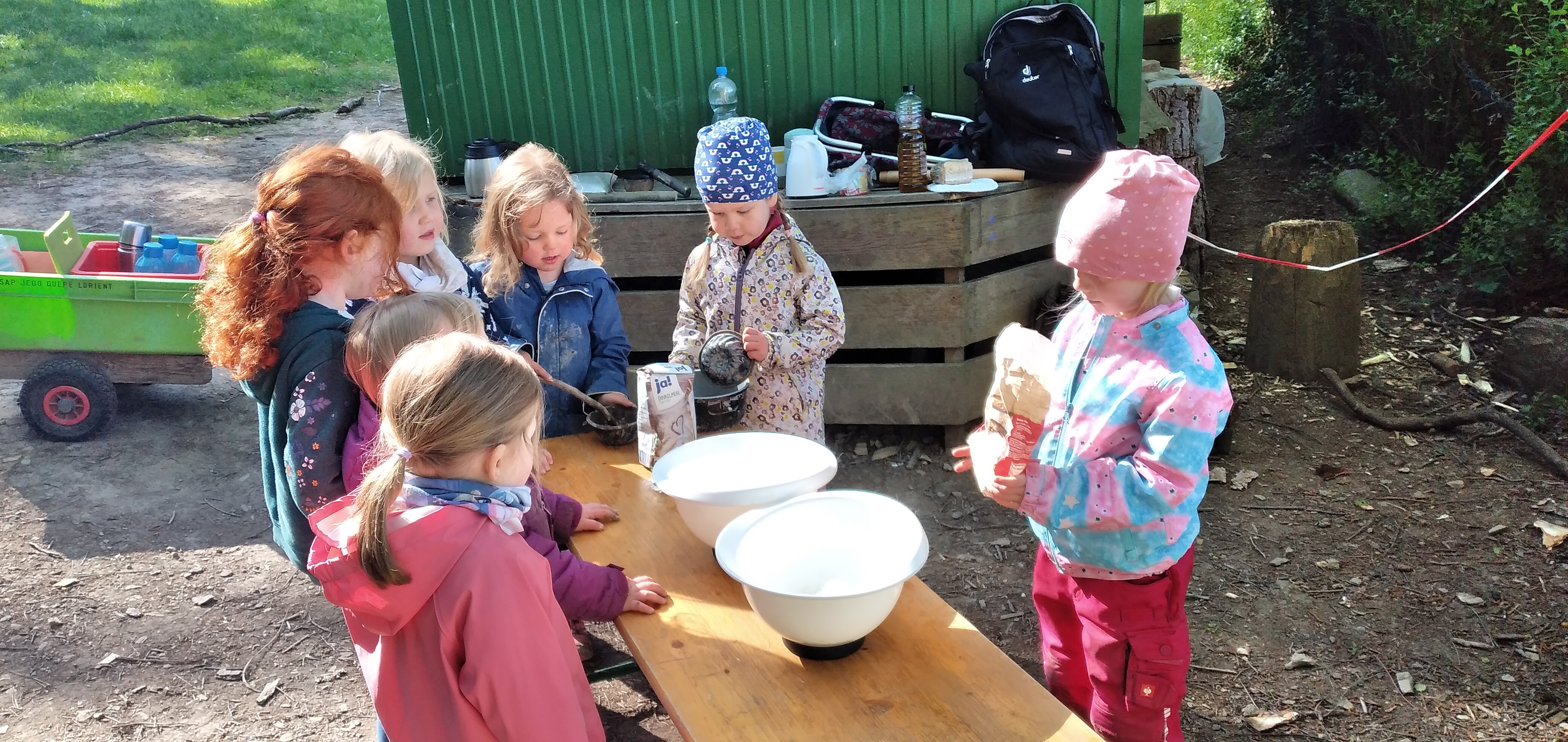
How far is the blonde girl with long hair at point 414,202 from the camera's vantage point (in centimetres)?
298

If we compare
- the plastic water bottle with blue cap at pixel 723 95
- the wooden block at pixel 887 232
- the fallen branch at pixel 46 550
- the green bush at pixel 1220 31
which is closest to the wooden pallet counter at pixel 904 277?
the wooden block at pixel 887 232

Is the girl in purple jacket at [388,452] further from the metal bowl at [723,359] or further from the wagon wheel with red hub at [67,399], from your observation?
the wagon wheel with red hub at [67,399]

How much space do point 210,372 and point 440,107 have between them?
67.6 inches

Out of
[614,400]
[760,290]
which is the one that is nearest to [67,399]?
[614,400]

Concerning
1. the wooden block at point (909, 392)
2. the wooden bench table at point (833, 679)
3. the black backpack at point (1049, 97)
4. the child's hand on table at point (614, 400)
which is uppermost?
the black backpack at point (1049, 97)

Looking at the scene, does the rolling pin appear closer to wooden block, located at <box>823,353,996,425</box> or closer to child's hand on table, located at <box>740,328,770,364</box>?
wooden block, located at <box>823,353,996,425</box>

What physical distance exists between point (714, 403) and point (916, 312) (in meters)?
2.06

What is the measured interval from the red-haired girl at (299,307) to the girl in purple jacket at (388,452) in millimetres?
54

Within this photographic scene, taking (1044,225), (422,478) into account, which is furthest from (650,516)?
(1044,225)

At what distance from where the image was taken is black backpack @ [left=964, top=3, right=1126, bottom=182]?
185 inches

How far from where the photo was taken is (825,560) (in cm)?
201

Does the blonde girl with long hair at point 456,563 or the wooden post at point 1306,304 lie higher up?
the blonde girl with long hair at point 456,563

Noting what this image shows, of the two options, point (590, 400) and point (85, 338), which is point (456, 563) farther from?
point (85, 338)

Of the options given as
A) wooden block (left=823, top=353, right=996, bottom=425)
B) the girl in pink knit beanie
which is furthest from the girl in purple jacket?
wooden block (left=823, top=353, right=996, bottom=425)
